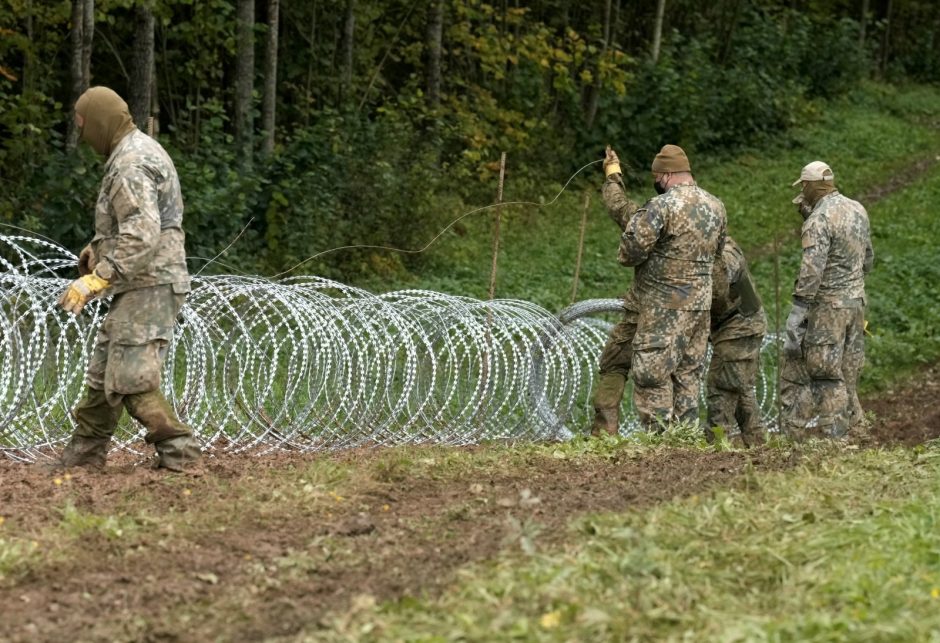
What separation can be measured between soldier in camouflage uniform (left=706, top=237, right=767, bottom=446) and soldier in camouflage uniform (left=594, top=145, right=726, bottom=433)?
79cm

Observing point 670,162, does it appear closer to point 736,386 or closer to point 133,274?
point 736,386

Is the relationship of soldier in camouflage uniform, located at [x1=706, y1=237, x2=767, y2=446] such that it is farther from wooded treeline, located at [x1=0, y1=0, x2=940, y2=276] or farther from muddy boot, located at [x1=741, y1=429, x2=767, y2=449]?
wooded treeline, located at [x1=0, y1=0, x2=940, y2=276]

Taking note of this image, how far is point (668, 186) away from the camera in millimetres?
10172

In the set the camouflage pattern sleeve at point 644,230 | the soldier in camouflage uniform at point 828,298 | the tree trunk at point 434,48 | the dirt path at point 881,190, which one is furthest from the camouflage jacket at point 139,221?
the tree trunk at point 434,48

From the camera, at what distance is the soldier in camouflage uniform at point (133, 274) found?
7.59 meters

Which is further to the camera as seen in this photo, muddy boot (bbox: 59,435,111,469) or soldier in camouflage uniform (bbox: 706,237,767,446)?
soldier in camouflage uniform (bbox: 706,237,767,446)

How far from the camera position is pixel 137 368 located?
771 cm

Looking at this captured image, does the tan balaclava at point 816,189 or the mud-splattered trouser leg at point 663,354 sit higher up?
the tan balaclava at point 816,189

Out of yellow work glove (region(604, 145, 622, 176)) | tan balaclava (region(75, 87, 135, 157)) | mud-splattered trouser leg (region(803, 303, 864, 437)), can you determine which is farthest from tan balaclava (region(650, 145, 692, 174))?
tan balaclava (region(75, 87, 135, 157))

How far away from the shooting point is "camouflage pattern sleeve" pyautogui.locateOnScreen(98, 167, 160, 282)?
752 centimetres

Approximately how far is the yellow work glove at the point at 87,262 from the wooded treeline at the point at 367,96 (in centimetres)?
570

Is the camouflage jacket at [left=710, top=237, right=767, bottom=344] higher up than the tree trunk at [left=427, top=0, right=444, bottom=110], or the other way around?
the tree trunk at [left=427, top=0, right=444, bottom=110]

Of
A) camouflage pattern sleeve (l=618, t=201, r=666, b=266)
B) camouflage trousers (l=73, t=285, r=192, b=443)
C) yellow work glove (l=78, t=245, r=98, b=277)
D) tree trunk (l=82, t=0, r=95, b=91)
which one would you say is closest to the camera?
camouflage trousers (l=73, t=285, r=192, b=443)

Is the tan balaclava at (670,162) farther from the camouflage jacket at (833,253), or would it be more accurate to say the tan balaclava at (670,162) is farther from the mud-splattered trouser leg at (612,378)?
the camouflage jacket at (833,253)
